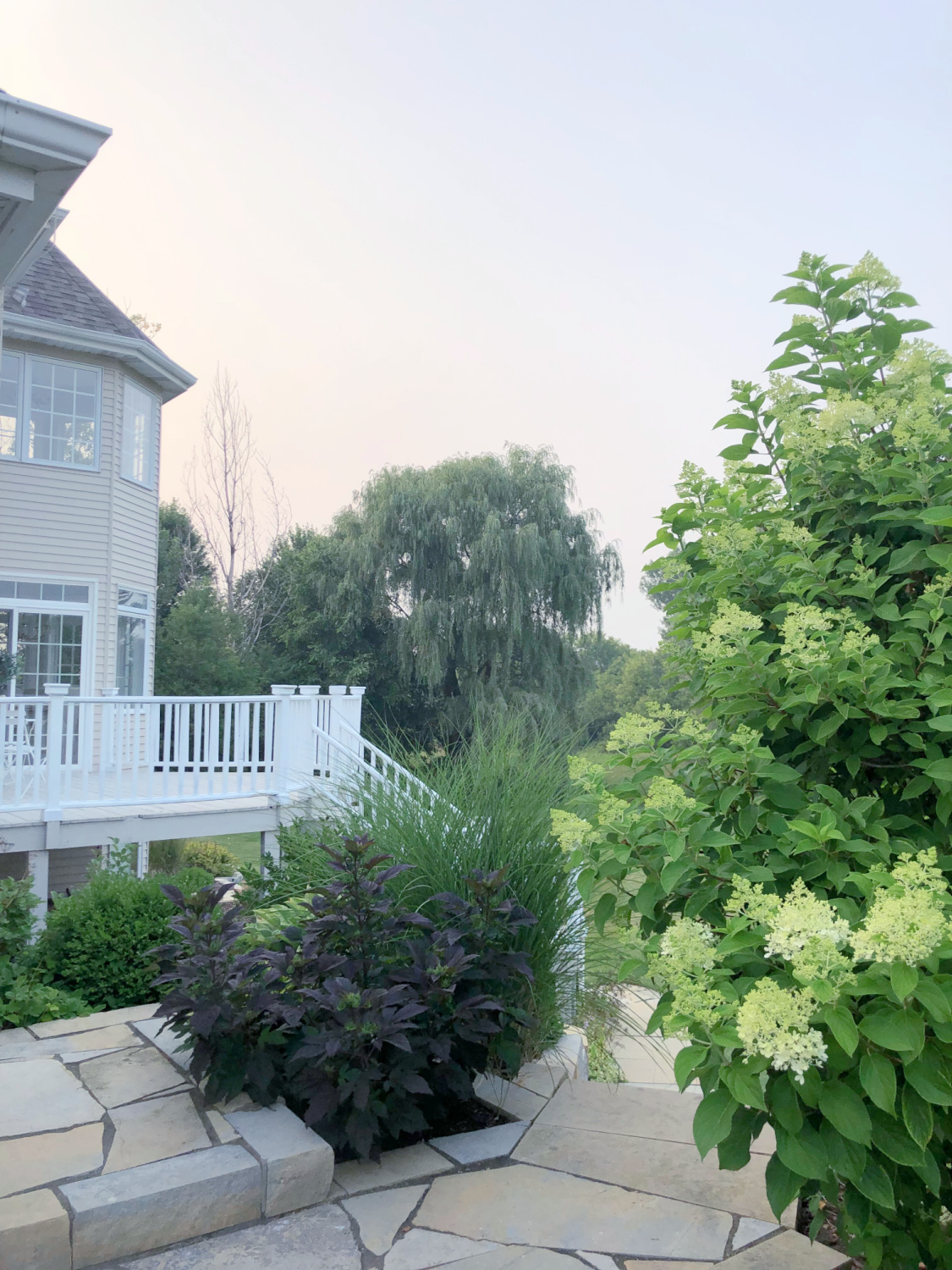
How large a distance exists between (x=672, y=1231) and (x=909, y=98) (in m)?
7.92

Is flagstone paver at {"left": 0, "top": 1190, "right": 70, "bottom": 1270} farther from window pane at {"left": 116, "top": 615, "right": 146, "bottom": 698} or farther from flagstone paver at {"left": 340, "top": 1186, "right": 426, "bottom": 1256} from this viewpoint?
window pane at {"left": 116, "top": 615, "right": 146, "bottom": 698}

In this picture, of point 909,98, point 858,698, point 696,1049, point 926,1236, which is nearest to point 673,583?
point 858,698

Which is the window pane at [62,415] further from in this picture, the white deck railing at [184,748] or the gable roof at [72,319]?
the white deck railing at [184,748]

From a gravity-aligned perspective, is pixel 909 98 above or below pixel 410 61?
below

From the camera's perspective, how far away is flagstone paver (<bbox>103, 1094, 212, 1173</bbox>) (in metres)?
2.38

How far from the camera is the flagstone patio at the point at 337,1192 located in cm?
212

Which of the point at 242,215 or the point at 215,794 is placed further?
the point at 242,215

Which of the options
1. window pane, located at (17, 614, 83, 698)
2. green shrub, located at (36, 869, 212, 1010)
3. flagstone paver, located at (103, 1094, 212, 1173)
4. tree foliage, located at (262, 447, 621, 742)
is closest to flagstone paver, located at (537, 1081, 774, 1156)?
flagstone paver, located at (103, 1094, 212, 1173)

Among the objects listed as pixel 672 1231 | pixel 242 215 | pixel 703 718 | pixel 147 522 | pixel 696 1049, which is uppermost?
pixel 242 215

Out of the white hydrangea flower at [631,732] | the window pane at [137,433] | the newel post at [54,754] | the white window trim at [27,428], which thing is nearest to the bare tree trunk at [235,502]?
the window pane at [137,433]

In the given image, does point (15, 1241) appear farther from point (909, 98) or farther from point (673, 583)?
point (909, 98)

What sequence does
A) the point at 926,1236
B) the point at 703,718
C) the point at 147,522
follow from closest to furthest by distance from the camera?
the point at 926,1236, the point at 703,718, the point at 147,522

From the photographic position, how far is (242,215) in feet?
51.3

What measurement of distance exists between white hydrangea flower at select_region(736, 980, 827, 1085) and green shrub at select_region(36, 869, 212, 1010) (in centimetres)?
376
